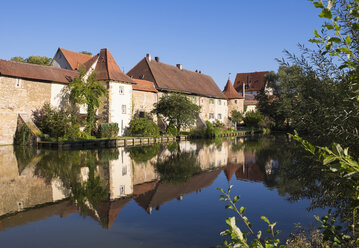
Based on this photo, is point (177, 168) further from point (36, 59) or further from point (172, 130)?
point (36, 59)

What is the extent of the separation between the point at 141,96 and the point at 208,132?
32.6ft

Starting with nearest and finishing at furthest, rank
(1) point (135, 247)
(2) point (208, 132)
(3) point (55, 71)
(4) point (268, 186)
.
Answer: (1) point (135, 247)
(4) point (268, 186)
(3) point (55, 71)
(2) point (208, 132)

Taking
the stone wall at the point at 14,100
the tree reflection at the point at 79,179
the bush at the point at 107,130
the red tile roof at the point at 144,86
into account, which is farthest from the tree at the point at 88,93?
the tree reflection at the point at 79,179

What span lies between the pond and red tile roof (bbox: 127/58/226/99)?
26.4 meters

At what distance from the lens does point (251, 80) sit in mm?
78125

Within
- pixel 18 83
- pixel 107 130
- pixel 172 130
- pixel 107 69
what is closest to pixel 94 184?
pixel 107 130

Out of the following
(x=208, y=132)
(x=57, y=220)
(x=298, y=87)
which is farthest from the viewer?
(x=208, y=132)

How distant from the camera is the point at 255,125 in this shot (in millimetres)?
52469

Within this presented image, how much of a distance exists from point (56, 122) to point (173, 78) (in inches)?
867

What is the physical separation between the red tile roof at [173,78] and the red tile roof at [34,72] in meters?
11.4

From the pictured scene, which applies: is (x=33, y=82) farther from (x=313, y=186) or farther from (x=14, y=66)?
(x=313, y=186)

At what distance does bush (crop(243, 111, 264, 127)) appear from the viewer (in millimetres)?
51125

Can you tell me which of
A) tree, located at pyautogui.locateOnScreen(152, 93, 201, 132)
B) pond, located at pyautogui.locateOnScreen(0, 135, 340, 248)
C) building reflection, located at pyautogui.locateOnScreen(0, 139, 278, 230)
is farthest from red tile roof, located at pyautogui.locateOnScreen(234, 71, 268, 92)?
pond, located at pyautogui.locateOnScreen(0, 135, 340, 248)

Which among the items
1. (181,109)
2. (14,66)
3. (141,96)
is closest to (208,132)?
(181,109)
